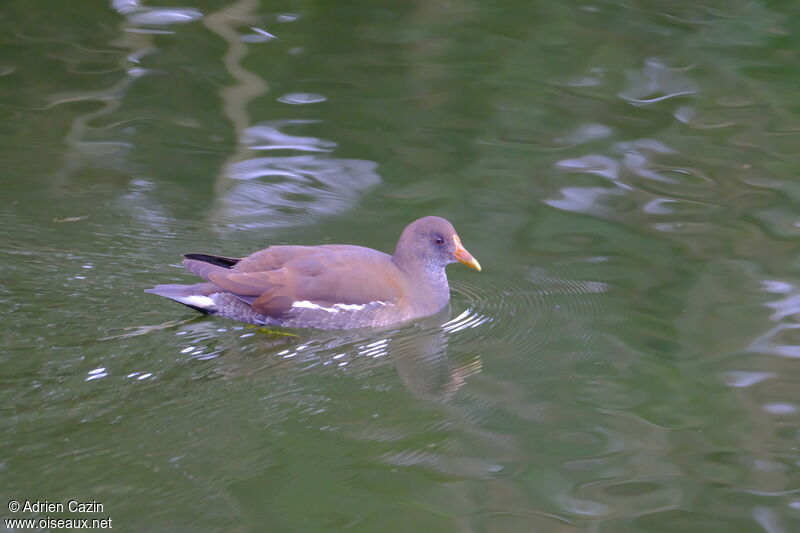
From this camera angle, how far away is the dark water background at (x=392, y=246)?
190 inches

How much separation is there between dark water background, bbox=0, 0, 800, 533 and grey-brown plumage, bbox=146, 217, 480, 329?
0.18 meters

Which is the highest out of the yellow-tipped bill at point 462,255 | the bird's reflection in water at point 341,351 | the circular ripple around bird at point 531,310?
the yellow-tipped bill at point 462,255

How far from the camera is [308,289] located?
21.0 ft

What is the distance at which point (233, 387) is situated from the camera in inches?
217

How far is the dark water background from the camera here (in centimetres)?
482

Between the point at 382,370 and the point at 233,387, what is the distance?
82cm

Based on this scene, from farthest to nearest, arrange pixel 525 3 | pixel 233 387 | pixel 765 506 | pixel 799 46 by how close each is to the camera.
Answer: pixel 525 3, pixel 799 46, pixel 233 387, pixel 765 506

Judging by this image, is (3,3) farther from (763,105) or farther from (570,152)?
(763,105)

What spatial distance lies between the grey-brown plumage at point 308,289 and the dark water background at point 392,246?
7.2 inches

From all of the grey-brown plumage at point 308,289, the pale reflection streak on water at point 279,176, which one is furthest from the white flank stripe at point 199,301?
the pale reflection streak on water at point 279,176

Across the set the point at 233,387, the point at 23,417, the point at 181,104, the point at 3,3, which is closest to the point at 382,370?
the point at 233,387

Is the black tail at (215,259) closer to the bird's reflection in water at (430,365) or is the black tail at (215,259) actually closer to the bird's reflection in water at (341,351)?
the bird's reflection in water at (341,351)

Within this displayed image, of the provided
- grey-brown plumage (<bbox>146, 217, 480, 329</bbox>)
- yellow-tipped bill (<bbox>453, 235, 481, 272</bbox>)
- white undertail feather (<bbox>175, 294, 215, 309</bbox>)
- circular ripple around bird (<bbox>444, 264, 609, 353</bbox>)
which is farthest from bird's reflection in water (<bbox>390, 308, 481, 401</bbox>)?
white undertail feather (<bbox>175, 294, 215, 309</bbox>)

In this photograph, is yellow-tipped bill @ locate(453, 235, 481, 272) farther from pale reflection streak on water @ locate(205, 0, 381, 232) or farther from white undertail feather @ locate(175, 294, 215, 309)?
white undertail feather @ locate(175, 294, 215, 309)
